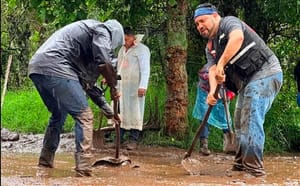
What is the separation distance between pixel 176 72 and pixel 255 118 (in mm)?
3493

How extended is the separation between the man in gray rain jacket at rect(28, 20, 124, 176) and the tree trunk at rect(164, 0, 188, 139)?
3.30m

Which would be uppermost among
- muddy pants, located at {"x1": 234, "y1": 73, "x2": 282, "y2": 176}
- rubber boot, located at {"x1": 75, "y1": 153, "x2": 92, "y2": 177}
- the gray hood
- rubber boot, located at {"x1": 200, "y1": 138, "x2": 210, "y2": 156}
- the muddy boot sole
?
the gray hood

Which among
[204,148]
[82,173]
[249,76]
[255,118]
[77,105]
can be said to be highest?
[249,76]

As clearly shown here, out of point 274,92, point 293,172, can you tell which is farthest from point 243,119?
point 293,172

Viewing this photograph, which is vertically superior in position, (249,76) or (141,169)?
(249,76)

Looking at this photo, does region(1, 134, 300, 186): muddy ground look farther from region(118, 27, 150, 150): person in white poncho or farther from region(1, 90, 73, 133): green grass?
region(1, 90, 73, 133): green grass

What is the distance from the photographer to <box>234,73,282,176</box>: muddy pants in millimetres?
6539

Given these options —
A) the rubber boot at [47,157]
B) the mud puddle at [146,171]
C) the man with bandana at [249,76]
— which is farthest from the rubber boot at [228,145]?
the rubber boot at [47,157]

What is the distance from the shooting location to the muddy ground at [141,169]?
19.6ft

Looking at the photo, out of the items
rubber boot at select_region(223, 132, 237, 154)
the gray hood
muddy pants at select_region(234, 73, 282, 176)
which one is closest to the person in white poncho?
rubber boot at select_region(223, 132, 237, 154)

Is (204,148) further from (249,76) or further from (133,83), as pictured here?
(249,76)

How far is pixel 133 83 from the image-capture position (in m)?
9.41

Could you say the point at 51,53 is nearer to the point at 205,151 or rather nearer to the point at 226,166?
the point at 226,166

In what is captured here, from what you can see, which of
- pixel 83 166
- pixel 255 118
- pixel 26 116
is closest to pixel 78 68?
pixel 83 166
